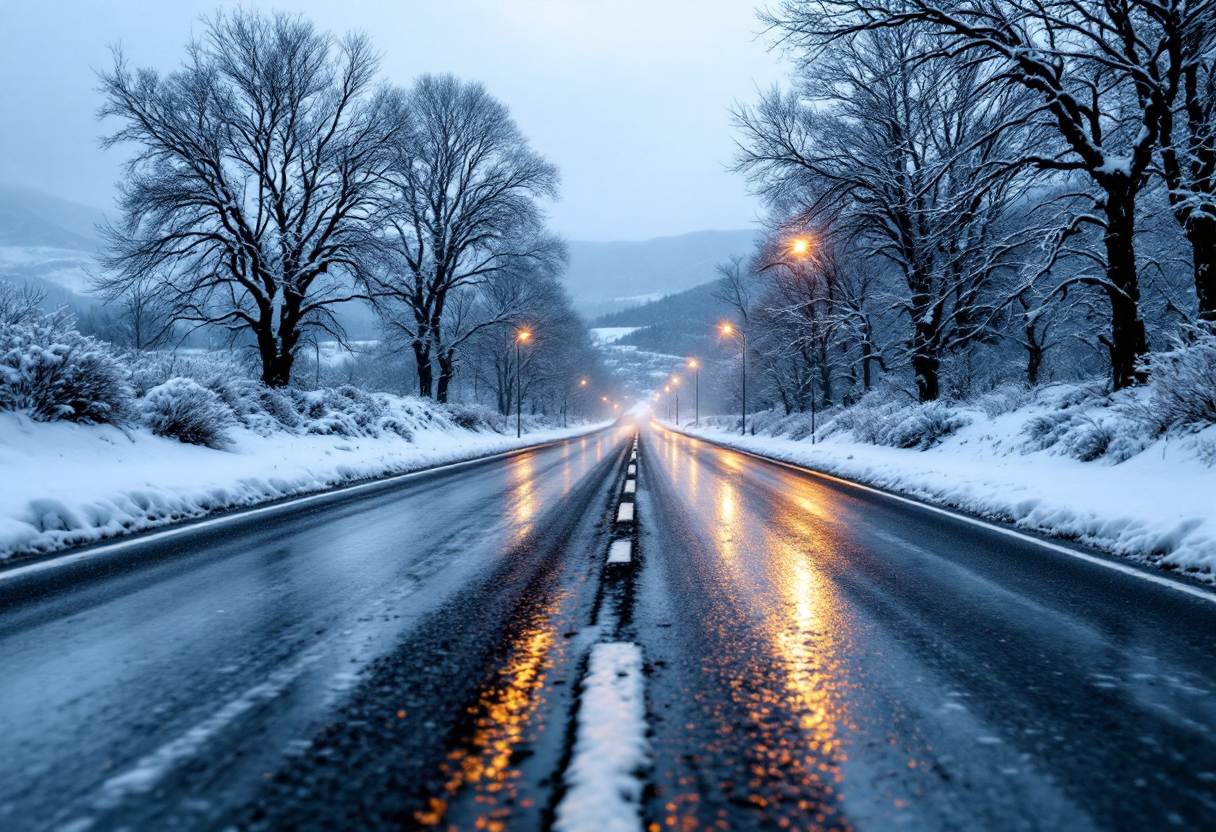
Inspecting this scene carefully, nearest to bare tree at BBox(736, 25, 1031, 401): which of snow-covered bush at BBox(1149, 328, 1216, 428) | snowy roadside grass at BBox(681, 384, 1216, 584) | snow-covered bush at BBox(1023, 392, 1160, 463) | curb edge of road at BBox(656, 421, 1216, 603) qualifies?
snowy roadside grass at BBox(681, 384, 1216, 584)

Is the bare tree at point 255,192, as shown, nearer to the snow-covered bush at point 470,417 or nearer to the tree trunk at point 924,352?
the snow-covered bush at point 470,417

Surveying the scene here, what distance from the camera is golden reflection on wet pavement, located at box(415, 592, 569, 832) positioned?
1590 mm

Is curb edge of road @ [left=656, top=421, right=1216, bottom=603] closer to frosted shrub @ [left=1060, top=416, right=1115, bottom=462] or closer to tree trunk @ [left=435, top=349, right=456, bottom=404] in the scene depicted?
frosted shrub @ [left=1060, top=416, right=1115, bottom=462]

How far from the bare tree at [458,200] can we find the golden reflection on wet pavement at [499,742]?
2681cm

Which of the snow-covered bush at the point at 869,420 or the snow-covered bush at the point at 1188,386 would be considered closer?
the snow-covered bush at the point at 1188,386

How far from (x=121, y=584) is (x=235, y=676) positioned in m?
2.31

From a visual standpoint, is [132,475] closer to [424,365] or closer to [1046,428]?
[1046,428]

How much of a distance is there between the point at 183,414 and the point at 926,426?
16387mm

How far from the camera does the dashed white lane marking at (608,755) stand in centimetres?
154

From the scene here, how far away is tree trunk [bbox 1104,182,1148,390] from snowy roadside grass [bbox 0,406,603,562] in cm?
1440

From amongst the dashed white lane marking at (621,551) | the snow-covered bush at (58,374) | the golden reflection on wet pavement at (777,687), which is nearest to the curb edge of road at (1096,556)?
the golden reflection on wet pavement at (777,687)

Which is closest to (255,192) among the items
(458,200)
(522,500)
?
(458,200)

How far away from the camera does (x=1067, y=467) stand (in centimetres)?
959

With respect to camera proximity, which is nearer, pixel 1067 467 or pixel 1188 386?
pixel 1188 386
